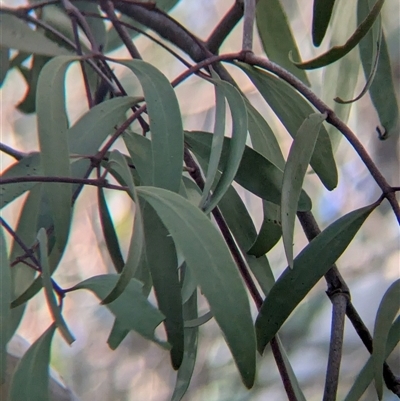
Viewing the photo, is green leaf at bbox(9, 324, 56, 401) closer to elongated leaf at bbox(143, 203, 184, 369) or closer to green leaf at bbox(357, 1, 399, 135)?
elongated leaf at bbox(143, 203, 184, 369)

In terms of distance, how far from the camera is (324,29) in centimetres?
32

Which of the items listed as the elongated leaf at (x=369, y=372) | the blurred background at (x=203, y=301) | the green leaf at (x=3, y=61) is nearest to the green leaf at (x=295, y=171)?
the elongated leaf at (x=369, y=372)

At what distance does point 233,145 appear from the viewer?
12.0 inches

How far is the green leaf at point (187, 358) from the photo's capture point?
1.29 feet

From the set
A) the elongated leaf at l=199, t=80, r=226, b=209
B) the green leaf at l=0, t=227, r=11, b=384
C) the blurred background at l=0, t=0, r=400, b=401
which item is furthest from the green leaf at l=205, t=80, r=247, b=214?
the blurred background at l=0, t=0, r=400, b=401

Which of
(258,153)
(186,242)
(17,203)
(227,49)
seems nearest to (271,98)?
(258,153)

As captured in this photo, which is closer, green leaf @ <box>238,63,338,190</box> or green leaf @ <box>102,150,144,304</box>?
green leaf @ <box>102,150,144,304</box>

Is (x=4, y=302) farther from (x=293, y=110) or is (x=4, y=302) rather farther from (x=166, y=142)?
(x=293, y=110)

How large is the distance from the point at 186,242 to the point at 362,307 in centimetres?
75

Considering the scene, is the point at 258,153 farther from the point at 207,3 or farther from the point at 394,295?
the point at 207,3

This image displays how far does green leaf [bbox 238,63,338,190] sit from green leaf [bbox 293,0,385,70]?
0.06m

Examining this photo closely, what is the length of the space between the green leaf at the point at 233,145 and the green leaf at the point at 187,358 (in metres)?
0.16

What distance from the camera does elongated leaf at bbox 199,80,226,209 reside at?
0.95ft

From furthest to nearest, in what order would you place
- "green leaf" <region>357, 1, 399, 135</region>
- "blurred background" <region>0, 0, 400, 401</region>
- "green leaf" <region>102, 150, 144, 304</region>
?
1. "blurred background" <region>0, 0, 400, 401</region>
2. "green leaf" <region>357, 1, 399, 135</region>
3. "green leaf" <region>102, 150, 144, 304</region>
